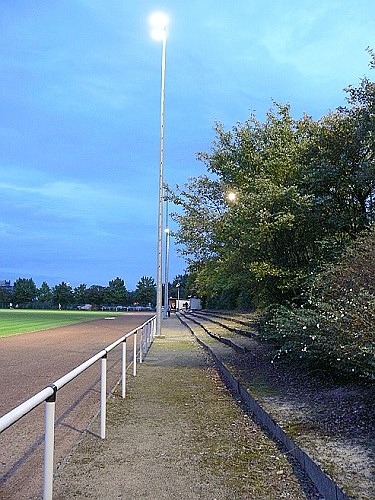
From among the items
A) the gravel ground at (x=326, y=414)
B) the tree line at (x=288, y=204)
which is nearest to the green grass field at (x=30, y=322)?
the tree line at (x=288, y=204)

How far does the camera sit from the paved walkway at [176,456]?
4613 millimetres

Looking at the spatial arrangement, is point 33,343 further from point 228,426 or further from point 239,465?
point 239,465

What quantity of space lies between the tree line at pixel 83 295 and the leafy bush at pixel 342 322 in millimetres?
113301

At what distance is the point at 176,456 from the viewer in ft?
18.5

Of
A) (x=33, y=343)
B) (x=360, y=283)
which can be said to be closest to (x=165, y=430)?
(x=360, y=283)

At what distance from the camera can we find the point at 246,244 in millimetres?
12977

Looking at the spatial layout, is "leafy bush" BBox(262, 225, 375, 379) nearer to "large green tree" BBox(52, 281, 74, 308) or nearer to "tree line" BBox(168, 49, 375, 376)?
"tree line" BBox(168, 49, 375, 376)

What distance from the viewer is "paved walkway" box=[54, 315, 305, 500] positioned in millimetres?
4613

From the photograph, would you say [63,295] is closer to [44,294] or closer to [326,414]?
[44,294]

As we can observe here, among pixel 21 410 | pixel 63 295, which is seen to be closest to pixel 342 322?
pixel 21 410

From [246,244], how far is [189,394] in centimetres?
461

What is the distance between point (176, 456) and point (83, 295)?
12870 cm

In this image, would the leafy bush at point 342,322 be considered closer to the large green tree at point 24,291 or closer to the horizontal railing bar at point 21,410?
the horizontal railing bar at point 21,410

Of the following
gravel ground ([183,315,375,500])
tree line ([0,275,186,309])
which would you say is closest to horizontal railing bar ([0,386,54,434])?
gravel ground ([183,315,375,500])
